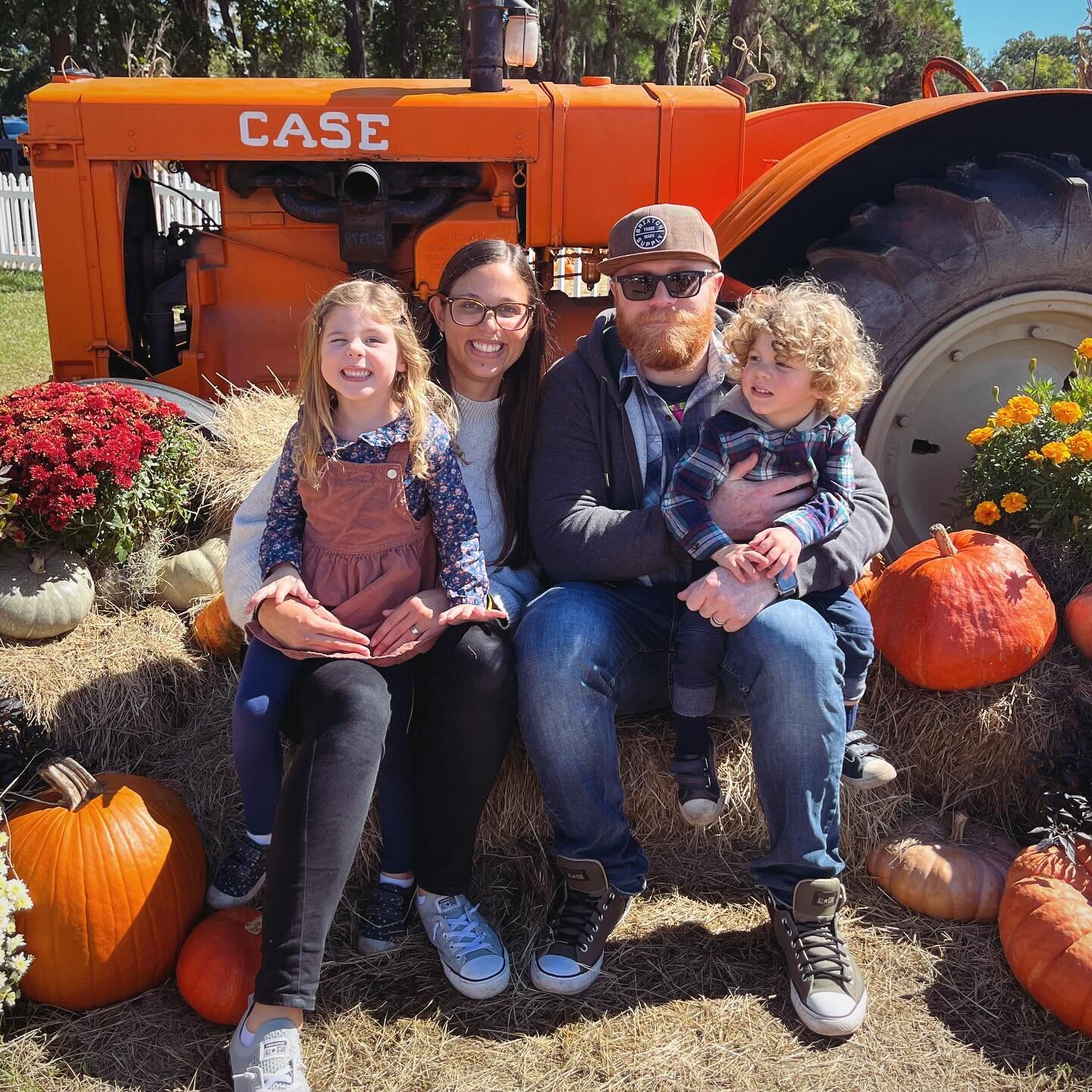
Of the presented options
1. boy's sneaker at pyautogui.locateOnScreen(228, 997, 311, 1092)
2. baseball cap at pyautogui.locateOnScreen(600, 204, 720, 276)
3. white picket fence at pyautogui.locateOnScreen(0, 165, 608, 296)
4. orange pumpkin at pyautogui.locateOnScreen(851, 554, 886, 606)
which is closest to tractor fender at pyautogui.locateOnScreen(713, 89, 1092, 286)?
baseball cap at pyautogui.locateOnScreen(600, 204, 720, 276)

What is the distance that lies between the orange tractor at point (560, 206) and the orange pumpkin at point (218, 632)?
1.35 metres

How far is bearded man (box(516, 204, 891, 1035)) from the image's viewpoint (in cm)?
235

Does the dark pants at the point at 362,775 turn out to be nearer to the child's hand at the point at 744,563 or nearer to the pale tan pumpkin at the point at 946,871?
the child's hand at the point at 744,563

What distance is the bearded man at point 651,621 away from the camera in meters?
2.35

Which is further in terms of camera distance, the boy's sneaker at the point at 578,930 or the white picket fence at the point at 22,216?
the white picket fence at the point at 22,216

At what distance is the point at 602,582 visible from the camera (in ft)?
8.85

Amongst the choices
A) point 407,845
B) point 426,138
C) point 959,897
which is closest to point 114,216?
point 426,138

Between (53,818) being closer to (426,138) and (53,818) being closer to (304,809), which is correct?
(304,809)

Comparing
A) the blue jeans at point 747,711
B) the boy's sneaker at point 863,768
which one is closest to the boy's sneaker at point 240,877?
the blue jeans at point 747,711

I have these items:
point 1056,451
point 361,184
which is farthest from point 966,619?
point 361,184

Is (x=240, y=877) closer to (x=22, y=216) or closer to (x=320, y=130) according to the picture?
(x=320, y=130)

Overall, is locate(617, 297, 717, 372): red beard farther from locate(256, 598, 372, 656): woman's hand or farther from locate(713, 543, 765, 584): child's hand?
locate(256, 598, 372, 656): woman's hand

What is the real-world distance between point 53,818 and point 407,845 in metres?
0.82

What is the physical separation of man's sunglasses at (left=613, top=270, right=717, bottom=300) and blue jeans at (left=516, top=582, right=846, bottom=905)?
792 millimetres
